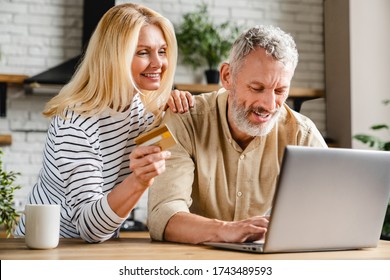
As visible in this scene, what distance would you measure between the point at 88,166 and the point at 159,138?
370mm

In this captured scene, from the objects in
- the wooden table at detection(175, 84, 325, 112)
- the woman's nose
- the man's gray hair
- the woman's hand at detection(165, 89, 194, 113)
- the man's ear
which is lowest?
the wooden table at detection(175, 84, 325, 112)

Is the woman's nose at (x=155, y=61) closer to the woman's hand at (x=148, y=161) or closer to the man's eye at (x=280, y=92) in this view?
the man's eye at (x=280, y=92)

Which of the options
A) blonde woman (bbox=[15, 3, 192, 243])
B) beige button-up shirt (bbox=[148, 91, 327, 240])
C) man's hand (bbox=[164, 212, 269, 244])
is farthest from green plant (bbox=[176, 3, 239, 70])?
man's hand (bbox=[164, 212, 269, 244])

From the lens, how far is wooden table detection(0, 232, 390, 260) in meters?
1.34

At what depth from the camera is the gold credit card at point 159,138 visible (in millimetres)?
1363

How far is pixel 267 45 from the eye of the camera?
1.83m

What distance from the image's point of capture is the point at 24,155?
4523 millimetres

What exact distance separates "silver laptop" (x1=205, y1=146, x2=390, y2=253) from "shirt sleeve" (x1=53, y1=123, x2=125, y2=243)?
0.29m

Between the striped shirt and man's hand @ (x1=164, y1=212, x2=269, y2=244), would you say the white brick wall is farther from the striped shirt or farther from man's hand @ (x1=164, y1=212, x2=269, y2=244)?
man's hand @ (x1=164, y1=212, x2=269, y2=244)

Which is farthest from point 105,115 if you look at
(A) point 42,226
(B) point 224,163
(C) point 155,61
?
(A) point 42,226

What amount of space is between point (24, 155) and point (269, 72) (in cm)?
310
